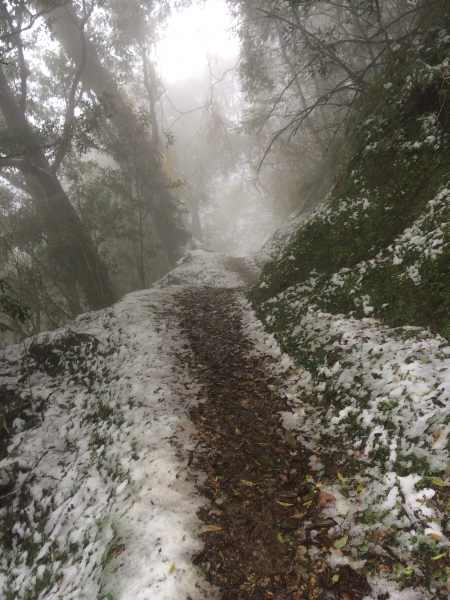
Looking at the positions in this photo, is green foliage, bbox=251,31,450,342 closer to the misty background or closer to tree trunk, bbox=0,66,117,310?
the misty background

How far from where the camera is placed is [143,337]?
21.8 ft

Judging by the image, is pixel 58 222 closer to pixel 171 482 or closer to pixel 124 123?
pixel 124 123

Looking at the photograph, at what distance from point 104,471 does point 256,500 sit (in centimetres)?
203

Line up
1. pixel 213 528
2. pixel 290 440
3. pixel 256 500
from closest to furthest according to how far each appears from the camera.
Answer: pixel 213 528 < pixel 256 500 < pixel 290 440

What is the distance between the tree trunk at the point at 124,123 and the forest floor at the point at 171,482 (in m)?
15.8

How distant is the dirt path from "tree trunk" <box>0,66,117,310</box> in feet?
30.2

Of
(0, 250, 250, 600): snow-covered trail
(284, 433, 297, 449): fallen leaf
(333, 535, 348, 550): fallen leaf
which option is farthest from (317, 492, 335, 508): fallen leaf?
(0, 250, 250, 600): snow-covered trail

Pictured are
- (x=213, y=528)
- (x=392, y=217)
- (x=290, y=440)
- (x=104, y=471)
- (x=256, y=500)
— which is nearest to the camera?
(x=213, y=528)

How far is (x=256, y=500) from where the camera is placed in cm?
303

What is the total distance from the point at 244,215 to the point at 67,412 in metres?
38.0

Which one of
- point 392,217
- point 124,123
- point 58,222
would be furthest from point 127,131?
point 392,217

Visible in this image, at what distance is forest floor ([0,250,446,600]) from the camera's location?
247cm

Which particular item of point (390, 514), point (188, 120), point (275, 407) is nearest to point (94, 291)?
point (275, 407)

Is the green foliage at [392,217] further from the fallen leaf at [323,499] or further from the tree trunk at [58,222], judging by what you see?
the tree trunk at [58,222]
